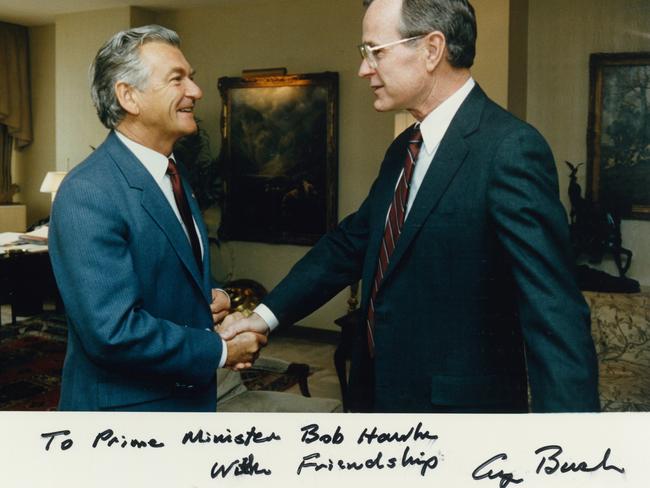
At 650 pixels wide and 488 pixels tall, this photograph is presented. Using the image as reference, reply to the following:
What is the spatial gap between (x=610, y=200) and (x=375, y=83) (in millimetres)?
3282

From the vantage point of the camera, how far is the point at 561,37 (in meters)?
4.35

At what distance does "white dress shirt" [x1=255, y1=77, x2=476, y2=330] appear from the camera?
56.6 inches

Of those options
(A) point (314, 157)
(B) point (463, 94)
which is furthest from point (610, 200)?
(B) point (463, 94)

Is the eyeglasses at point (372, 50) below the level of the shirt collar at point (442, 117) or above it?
above

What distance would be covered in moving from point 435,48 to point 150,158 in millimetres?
687

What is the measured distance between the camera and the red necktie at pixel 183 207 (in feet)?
5.00

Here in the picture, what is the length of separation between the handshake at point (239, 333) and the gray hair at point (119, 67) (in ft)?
1.81

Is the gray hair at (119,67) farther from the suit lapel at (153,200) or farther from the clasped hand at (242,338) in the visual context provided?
the clasped hand at (242,338)

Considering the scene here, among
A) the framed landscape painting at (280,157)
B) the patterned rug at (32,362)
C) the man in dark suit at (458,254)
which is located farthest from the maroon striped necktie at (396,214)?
the framed landscape painting at (280,157)

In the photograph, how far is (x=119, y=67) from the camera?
144 cm

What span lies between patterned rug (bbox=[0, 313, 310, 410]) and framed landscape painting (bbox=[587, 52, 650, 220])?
237 cm
